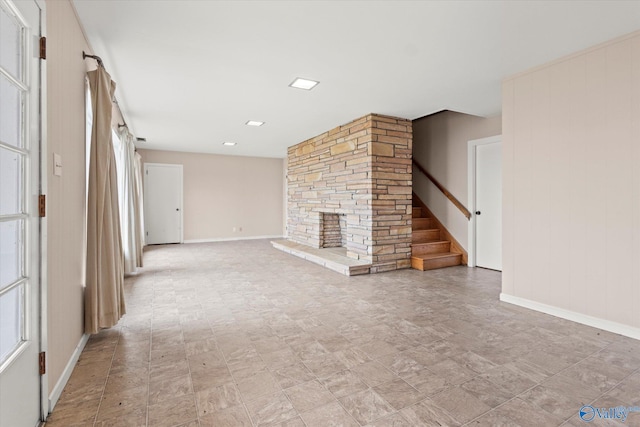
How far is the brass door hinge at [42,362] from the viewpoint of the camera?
156cm

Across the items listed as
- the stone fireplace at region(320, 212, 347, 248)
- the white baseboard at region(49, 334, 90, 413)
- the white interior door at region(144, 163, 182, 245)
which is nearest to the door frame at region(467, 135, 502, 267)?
the stone fireplace at region(320, 212, 347, 248)

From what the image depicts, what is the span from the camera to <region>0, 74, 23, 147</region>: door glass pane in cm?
130

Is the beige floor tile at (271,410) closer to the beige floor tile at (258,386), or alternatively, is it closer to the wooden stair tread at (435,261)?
the beige floor tile at (258,386)

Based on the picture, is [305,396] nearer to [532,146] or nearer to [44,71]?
[44,71]

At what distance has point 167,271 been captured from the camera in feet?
16.6

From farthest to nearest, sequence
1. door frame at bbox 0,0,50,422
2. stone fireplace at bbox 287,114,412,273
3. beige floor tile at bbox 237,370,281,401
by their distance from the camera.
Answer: stone fireplace at bbox 287,114,412,273 < beige floor tile at bbox 237,370,281,401 < door frame at bbox 0,0,50,422

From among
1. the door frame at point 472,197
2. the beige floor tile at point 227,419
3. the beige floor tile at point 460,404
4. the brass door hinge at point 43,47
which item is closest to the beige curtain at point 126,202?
the brass door hinge at point 43,47

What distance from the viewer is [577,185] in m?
2.90

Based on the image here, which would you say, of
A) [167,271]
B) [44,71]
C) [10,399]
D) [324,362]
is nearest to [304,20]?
[44,71]

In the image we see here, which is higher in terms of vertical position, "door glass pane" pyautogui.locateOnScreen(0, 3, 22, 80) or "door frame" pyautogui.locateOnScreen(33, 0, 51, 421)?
"door glass pane" pyautogui.locateOnScreen(0, 3, 22, 80)

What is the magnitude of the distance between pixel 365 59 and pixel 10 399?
3314 mm

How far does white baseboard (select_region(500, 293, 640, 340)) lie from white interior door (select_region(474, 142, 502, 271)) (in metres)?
1.76

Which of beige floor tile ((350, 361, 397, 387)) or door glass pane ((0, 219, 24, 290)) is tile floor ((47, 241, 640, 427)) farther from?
door glass pane ((0, 219, 24, 290))

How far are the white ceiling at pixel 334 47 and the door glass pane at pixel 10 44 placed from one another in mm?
997
